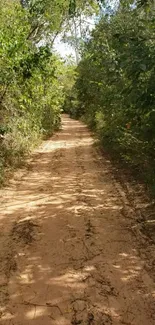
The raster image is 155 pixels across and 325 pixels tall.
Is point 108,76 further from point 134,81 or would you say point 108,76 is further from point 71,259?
point 71,259

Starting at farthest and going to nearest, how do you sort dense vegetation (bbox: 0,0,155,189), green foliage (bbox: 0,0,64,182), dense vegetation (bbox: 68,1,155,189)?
1. green foliage (bbox: 0,0,64,182)
2. dense vegetation (bbox: 0,0,155,189)
3. dense vegetation (bbox: 68,1,155,189)

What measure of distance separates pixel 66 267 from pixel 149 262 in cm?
116

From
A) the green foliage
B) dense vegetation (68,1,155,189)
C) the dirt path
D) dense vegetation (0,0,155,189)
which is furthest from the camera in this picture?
the green foliage

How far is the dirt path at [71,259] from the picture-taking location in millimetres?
3396

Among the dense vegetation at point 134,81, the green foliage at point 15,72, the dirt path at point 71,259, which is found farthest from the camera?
the green foliage at point 15,72

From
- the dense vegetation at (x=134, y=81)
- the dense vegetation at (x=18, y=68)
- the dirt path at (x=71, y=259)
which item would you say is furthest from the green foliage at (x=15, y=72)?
the dirt path at (x=71, y=259)

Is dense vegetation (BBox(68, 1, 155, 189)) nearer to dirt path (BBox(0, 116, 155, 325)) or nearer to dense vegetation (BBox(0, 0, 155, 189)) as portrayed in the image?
dense vegetation (BBox(0, 0, 155, 189))

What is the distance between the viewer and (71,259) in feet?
14.6

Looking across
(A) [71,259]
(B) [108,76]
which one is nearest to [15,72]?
(B) [108,76]

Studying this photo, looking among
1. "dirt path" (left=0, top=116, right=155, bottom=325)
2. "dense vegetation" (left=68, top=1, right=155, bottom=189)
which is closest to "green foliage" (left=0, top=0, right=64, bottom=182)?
"dense vegetation" (left=68, top=1, right=155, bottom=189)

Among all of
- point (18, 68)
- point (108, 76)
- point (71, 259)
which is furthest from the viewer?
point (108, 76)

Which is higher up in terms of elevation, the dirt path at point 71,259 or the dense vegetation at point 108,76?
the dense vegetation at point 108,76

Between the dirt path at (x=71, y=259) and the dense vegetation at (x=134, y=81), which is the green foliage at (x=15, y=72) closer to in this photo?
the dense vegetation at (x=134, y=81)

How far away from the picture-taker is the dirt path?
11.1 feet
